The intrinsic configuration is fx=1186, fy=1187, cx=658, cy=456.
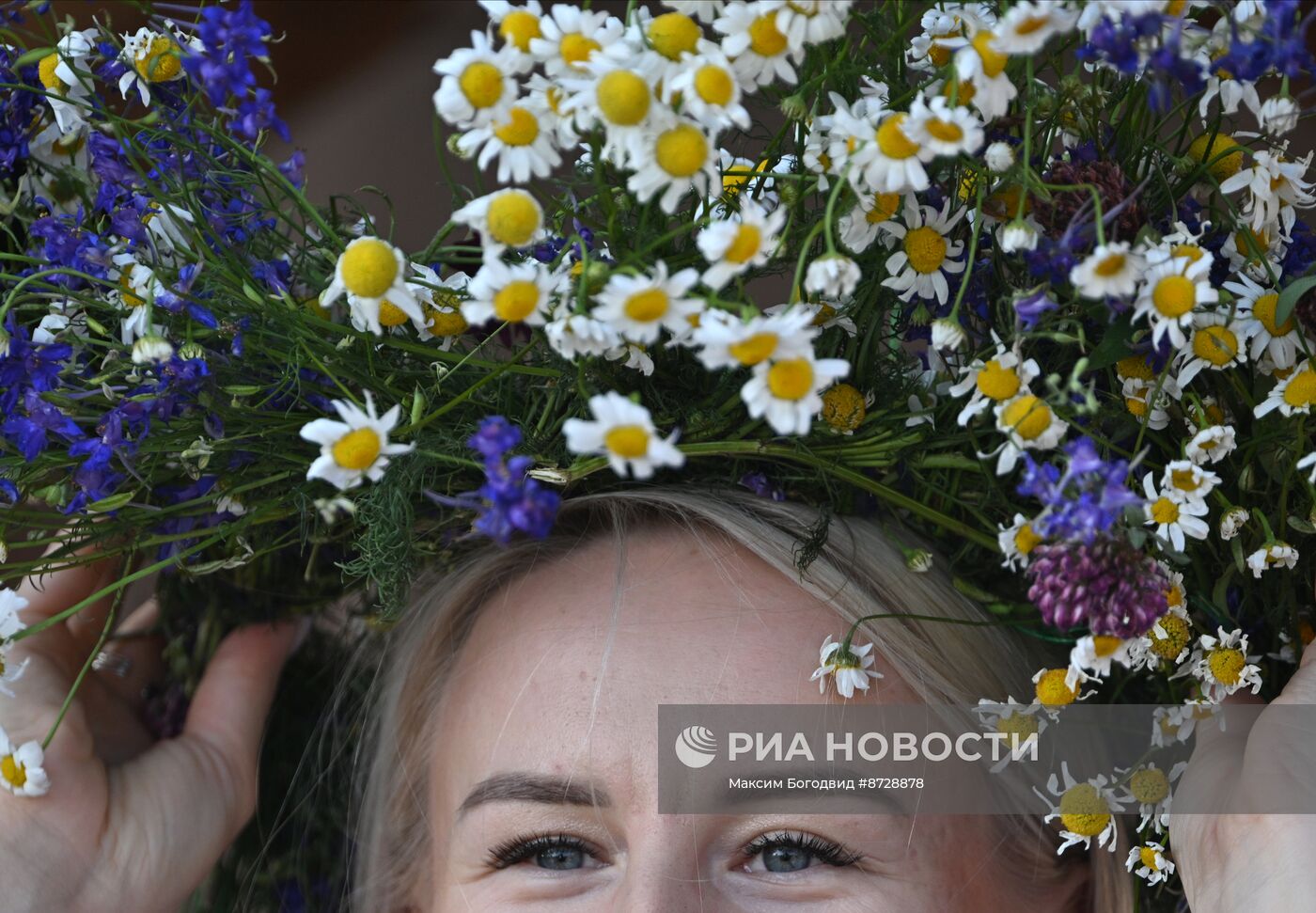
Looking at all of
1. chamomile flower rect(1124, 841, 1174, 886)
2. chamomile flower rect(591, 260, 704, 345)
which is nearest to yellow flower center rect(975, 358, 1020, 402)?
chamomile flower rect(591, 260, 704, 345)

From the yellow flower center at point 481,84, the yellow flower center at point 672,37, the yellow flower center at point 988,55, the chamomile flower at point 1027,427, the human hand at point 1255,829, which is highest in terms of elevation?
the yellow flower center at point 988,55

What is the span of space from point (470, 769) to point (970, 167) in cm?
77

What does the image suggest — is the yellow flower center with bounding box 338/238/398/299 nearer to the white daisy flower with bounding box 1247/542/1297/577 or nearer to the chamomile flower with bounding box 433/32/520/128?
the chamomile flower with bounding box 433/32/520/128

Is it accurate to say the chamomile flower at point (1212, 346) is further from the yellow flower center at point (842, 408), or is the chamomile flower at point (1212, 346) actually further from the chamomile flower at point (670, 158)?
the chamomile flower at point (670, 158)

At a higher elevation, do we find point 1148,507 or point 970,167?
point 970,167

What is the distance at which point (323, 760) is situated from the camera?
5.35ft

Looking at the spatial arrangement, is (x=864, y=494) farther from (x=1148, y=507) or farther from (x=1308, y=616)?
(x=1308, y=616)

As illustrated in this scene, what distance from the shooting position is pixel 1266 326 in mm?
909

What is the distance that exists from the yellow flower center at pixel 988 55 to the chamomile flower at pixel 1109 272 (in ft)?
0.43

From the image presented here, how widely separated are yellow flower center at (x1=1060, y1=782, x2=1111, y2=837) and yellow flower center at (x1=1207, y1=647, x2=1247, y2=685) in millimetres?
153

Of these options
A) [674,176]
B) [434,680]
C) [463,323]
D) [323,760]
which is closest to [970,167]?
[674,176]

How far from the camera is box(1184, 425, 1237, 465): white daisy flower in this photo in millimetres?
886

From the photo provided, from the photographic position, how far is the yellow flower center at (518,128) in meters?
0.75

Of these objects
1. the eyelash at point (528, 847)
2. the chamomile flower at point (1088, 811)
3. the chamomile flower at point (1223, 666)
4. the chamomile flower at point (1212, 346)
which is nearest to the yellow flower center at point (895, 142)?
the chamomile flower at point (1212, 346)
